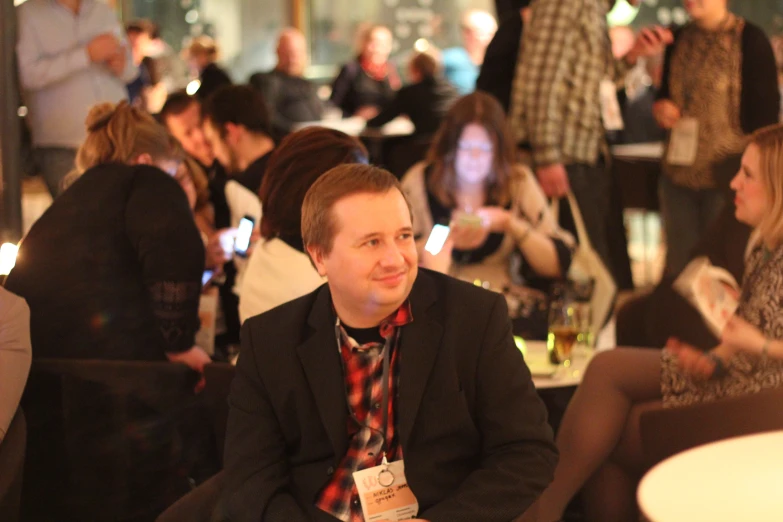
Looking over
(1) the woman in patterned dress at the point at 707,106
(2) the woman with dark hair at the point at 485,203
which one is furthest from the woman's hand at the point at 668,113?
(2) the woman with dark hair at the point at 485,203

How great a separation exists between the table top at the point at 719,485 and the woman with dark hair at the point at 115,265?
159cm

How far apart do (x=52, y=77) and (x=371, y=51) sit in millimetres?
4564

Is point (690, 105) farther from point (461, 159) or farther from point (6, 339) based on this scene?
point (6, 339)

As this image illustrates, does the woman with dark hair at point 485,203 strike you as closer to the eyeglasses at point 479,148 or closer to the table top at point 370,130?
the eyeglasses at point 479,148

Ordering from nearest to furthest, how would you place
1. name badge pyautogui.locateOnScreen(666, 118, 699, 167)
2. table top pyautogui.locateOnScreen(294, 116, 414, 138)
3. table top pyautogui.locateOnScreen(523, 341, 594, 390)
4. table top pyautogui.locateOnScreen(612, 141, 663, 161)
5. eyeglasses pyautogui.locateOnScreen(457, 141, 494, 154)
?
table top pyautogui.locateOnScreen(523, 341, 594, 390), eyeglasses pyautogui.locateOnScreen(457, 141, 494, 154), name badge pyautogui.locateOnScreen(666, 118, 699, 167), table top pyautogui.locateOnScreen(612, 141, 663, 161), table top pyautogui.locateOnScreen(294, 116, 414, 138)

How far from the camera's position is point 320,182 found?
2145mm

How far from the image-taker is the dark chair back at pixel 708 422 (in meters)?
2.66

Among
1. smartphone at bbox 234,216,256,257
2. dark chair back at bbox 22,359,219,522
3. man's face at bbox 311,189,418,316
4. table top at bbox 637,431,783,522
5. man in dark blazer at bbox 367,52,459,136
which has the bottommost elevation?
man in dark blazer at bbox 367,52,459,136

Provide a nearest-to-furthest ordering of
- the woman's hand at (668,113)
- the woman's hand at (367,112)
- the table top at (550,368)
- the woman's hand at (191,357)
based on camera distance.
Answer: the table top at (550,368)
the woman's hand at (191,357)
the woman's hand at (668,113)
the woman's hand at (367,112)

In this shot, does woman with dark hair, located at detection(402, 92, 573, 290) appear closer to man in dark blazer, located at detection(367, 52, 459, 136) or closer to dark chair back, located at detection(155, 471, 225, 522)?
dark chair back, located at detection(155, 471, 225, 522)

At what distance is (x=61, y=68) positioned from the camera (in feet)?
16.5

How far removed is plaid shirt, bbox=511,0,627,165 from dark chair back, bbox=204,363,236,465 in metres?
2.38

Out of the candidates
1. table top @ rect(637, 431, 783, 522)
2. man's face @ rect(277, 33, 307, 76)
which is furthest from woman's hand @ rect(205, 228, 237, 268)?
man's face @ rect(277, 33, 307, 76)

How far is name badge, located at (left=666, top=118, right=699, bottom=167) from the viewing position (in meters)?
5.19
